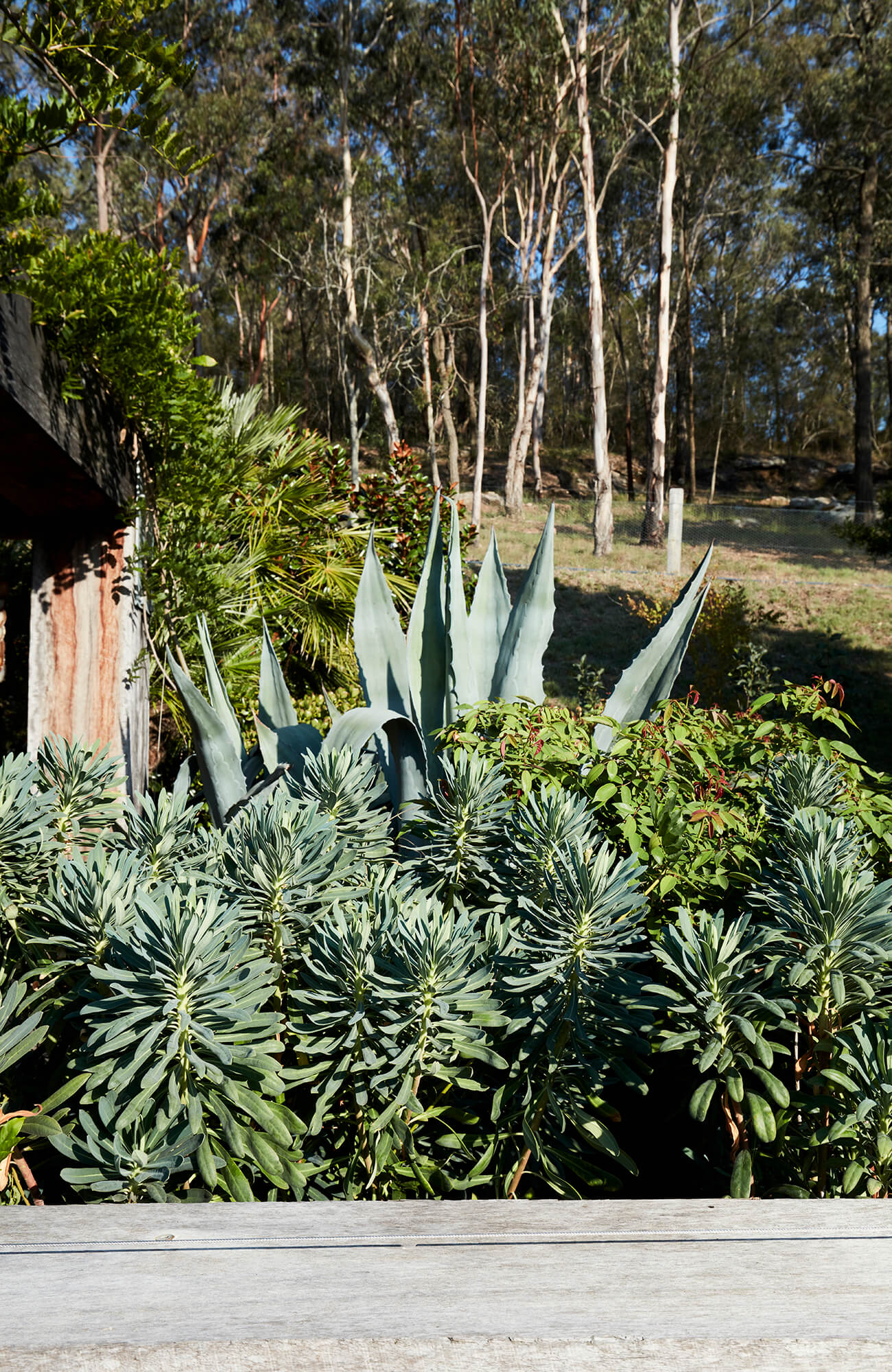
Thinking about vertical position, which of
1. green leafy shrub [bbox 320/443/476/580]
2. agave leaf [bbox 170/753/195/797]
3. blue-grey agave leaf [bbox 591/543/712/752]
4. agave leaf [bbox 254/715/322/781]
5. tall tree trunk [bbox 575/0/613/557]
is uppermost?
tall tree trunk [bbox 575/0/613/557]

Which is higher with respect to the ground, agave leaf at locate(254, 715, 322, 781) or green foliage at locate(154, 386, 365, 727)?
green foliage at locate(154, 386, 365, 727)

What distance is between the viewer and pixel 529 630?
2.30 meters

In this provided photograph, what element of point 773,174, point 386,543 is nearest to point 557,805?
point 386,543

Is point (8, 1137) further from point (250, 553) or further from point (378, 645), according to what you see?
point (250, 553)

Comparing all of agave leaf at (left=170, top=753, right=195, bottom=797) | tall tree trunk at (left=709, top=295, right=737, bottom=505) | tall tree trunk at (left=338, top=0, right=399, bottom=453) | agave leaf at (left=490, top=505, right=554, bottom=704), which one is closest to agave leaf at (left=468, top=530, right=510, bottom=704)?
agave leaf at (left=490, top=505, right=554, bottom=704)

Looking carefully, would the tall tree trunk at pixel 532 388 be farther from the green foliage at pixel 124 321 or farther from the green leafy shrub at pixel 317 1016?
the green leafy shrub at pixel 317 1016

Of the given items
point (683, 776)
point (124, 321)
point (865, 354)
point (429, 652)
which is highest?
point (865, 354)

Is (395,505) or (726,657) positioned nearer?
(395,505)

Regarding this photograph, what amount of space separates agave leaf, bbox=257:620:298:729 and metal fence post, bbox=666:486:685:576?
8.72 meters

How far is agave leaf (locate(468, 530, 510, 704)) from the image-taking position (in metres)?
2.55

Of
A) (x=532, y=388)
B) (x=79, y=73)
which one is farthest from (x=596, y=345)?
(x=79, y=73)

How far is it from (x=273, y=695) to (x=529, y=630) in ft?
2.32

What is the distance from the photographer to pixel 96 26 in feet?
5.31

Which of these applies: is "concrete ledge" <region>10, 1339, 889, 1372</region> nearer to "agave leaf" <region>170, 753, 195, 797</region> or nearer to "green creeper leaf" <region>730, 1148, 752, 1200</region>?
"green creeper leaf" <region>730, 1148, 752, 1200</region>
